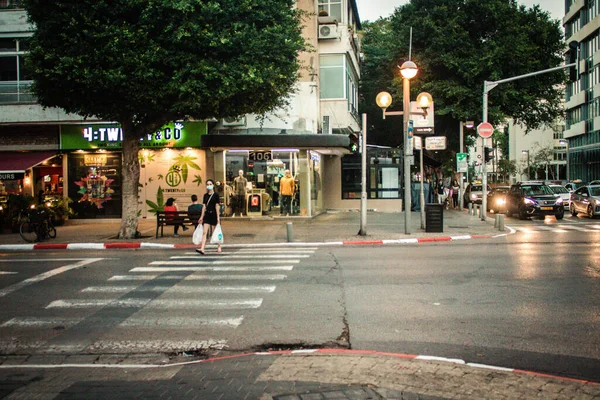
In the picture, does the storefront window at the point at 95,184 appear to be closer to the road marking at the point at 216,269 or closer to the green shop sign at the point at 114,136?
the green shop sign at the point at 114,136

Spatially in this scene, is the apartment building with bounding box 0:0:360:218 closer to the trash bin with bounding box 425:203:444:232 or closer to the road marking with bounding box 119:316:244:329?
the trash bin with bounding box 425:203:444:232

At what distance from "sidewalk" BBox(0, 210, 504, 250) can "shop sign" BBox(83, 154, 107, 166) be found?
299cm

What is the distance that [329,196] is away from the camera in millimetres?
35531

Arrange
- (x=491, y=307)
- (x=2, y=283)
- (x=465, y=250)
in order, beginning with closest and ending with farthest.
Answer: (x=491, y=307)
(x=2, y=283)
(x=465, y=250)

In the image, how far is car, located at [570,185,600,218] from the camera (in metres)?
27.5

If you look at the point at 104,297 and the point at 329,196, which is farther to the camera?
the point at 329,196

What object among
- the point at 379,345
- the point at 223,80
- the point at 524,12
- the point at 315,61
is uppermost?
the point at 524,12

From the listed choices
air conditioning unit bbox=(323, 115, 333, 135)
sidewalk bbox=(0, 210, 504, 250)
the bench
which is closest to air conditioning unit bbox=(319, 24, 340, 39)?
air conditioning unit bbox=(323, 115, 333, 135)

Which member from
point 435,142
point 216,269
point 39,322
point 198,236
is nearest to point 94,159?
point 198,236

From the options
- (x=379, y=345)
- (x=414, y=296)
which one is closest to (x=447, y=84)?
(x=414, y=296)

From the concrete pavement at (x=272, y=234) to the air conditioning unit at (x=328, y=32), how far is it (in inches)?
370

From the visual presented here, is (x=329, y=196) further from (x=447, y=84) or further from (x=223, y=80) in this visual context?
(x=223, y=80)

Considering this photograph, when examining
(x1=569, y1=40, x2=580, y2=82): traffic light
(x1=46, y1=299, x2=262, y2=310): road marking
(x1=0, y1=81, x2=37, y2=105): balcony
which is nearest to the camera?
(x1=46, y1=299, x2=262, y2=310): road marking

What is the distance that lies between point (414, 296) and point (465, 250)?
21.0 ft
